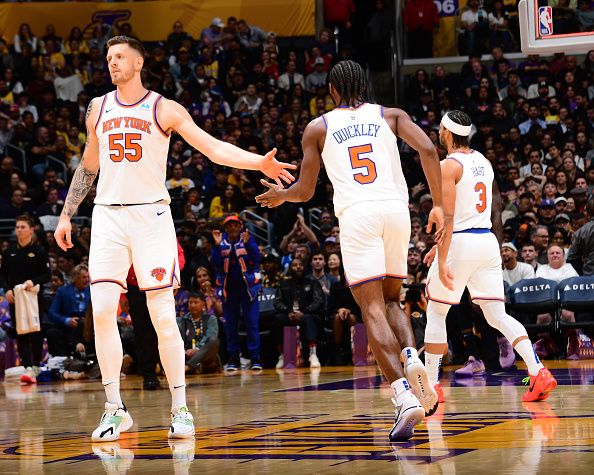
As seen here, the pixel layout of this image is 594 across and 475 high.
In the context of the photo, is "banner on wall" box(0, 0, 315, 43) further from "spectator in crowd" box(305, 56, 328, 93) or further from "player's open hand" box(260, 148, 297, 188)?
"player's open hand" box(260, 148, 297, 188)

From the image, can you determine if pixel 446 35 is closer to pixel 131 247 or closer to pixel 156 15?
pixel 156 15

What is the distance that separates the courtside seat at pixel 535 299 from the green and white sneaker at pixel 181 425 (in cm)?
782

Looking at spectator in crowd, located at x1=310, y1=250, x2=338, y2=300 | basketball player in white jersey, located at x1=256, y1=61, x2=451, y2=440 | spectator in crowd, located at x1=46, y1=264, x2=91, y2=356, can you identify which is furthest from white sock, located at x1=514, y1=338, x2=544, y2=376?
spectator in crowd, located at x1=46, y1=264, x2=91, y2=356

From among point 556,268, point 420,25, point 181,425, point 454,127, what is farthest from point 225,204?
point 181,425

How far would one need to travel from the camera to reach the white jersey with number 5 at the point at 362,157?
662 centimetres

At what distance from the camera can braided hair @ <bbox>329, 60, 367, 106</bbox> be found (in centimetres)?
678

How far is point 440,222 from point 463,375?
4.92 m

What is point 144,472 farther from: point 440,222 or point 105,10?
point 105,10

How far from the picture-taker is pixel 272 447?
6.07 metres

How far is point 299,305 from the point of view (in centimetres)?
1529

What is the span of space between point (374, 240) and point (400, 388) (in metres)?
0.96

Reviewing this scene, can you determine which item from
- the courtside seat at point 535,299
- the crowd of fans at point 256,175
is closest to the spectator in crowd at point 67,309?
the crowd of fans at point 256,175

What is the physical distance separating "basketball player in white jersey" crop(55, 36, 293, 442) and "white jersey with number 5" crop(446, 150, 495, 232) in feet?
7.23

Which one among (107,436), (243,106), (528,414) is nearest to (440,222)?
(528,414)
